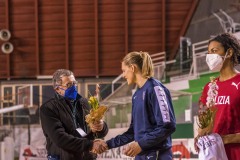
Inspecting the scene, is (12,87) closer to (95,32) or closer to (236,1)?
(95,32)

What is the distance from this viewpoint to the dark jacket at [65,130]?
161 inches

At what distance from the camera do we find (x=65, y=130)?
14.0 feet

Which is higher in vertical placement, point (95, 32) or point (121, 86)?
point (95, 32)

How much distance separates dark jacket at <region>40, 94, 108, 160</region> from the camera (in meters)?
4.10

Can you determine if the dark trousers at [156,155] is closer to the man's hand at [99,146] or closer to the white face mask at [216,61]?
the man's hand at [99,146]

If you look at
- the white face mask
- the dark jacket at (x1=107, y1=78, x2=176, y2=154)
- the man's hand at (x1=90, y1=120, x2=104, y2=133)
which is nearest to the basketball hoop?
the man's hand at (x1=90, y1=120, x2=104, y2=133)

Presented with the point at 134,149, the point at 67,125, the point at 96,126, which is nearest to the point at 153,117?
the point at 134,149

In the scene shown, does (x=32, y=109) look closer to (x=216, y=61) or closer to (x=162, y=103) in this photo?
(x=162, y=103)

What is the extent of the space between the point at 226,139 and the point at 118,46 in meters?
16.4

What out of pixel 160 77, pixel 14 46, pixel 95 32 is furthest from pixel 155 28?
pixel 14 46

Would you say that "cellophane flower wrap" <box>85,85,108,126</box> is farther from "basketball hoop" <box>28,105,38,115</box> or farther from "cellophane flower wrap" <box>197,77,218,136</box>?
"basketball hoop" <box>28,105,38,115</box>

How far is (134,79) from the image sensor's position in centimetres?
348

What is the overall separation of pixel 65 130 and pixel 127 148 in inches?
41.2

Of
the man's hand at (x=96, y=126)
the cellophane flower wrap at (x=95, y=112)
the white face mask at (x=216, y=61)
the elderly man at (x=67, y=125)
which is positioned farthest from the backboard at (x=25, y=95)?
the white face mask at (x=216, y=61)
